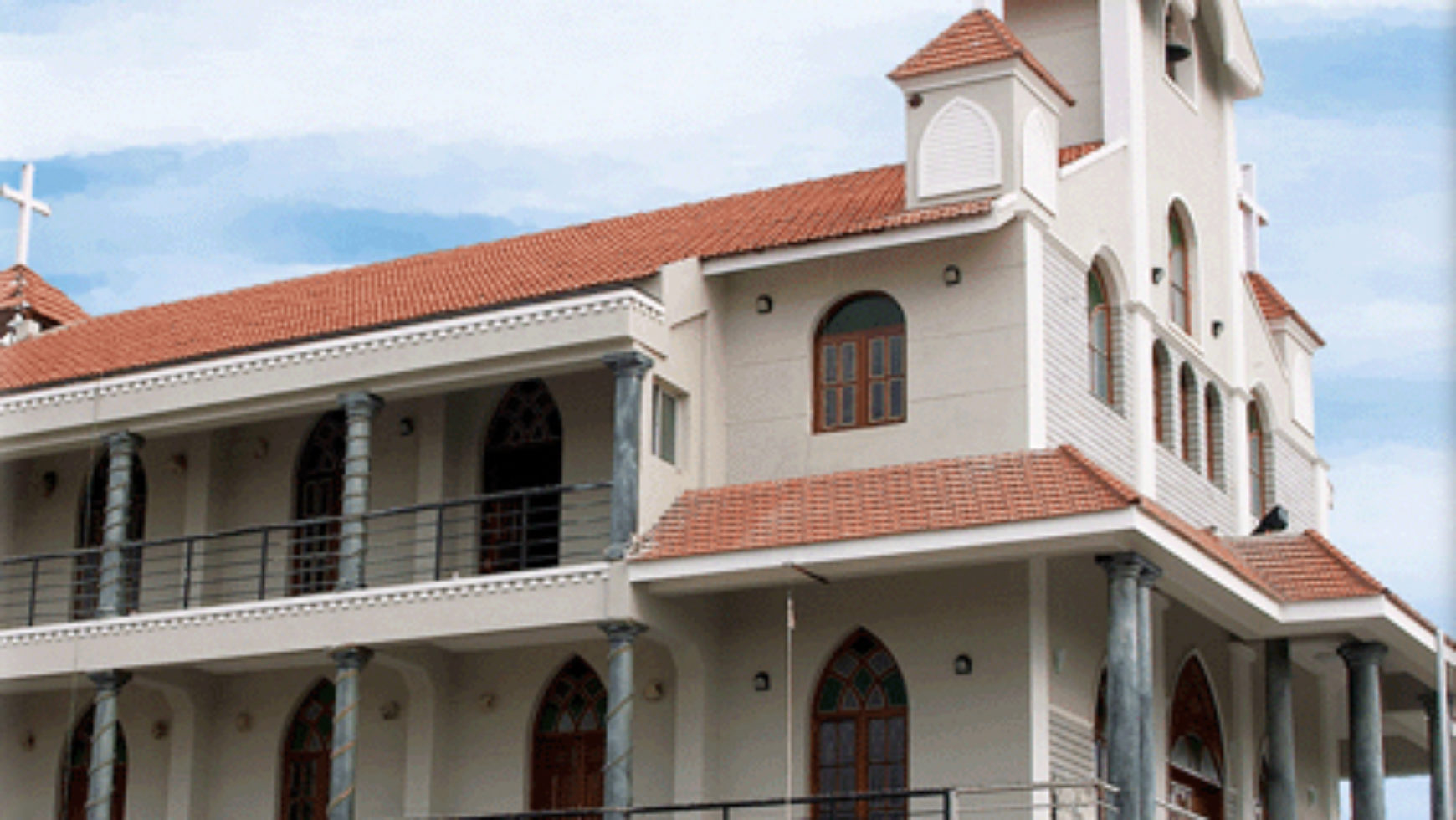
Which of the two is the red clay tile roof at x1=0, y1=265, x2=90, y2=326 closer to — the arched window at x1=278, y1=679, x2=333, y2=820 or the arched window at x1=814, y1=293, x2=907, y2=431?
the arched window at x1=278, y1=679, x2=333, y2=820

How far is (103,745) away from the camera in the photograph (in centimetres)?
2848

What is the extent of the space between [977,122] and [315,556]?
354 inches

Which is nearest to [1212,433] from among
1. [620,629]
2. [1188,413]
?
[1188,413]

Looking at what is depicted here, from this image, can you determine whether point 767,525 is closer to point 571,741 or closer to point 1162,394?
point 571,741

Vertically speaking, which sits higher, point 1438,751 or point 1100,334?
point 1100,334

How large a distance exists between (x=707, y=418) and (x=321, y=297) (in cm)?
723

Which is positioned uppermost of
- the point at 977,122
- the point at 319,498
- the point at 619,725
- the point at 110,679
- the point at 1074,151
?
the point at 1074,151

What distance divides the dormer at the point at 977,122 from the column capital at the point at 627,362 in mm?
3594

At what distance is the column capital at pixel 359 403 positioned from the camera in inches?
1091

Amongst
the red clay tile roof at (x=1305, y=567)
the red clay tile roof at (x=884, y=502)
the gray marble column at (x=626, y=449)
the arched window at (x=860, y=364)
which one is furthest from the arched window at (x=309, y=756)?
the red clay tile roof at (x=1305, y=567)

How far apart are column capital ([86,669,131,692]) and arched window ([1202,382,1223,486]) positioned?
13.5 meters

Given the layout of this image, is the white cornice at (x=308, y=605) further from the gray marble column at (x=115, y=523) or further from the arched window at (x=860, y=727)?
the arched window at (x=860, y=727)

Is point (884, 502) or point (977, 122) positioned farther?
point (977, 122)

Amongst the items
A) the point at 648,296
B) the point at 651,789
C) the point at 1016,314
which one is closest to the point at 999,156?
the point at 1016,314
